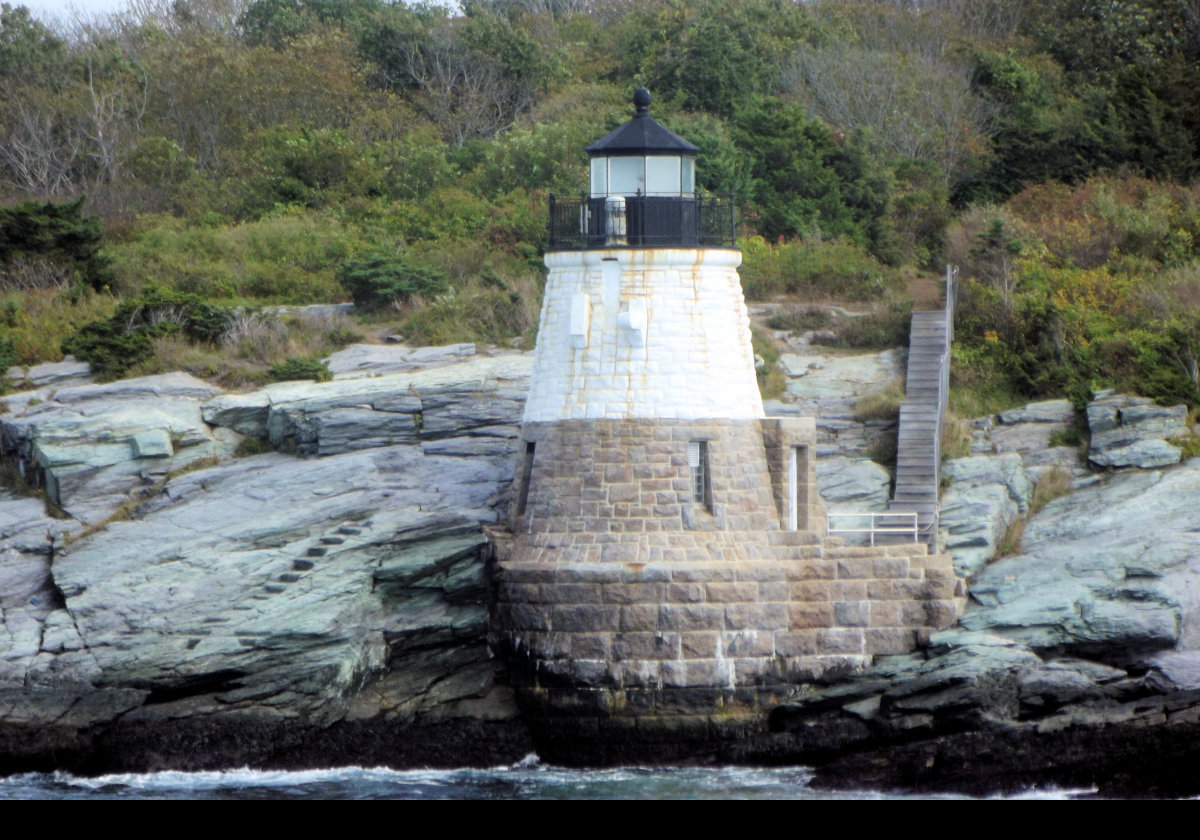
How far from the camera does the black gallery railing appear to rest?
22.5 metres

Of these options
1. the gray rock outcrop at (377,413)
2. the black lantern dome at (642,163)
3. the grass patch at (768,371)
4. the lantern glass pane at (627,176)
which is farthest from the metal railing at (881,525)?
the gray rock outcrop at (377,413)

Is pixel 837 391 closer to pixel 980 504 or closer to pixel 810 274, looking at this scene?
pixel 980 504

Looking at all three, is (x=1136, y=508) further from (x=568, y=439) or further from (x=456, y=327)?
(x=456, y=327)

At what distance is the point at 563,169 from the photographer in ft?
119

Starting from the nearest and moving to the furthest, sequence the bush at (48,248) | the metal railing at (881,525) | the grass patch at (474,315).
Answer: the metal railing at (881,525)
the grass patch at (474,315)
the bush at (48,248)

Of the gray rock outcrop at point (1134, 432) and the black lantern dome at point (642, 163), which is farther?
the gray rock outcrop at point (1134, 432)

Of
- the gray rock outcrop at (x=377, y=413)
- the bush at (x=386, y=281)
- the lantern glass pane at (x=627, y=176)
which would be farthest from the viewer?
the bush at (x=386, y=281)

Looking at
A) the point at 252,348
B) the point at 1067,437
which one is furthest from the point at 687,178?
the point at 252,348

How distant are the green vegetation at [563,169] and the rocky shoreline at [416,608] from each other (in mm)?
2328

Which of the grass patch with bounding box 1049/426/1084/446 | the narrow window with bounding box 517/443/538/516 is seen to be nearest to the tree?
the grass patch with bounding box 1049/426/1084/446

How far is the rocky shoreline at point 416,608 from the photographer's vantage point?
20.4 metres

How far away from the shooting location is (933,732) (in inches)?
802

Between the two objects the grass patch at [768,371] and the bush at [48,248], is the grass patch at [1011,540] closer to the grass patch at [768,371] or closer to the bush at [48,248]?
the grass patch at [768,371]

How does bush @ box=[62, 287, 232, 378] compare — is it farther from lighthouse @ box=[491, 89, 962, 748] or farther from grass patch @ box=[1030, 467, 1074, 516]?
grass patch @ box=[1030, 467, 1074, 516]
